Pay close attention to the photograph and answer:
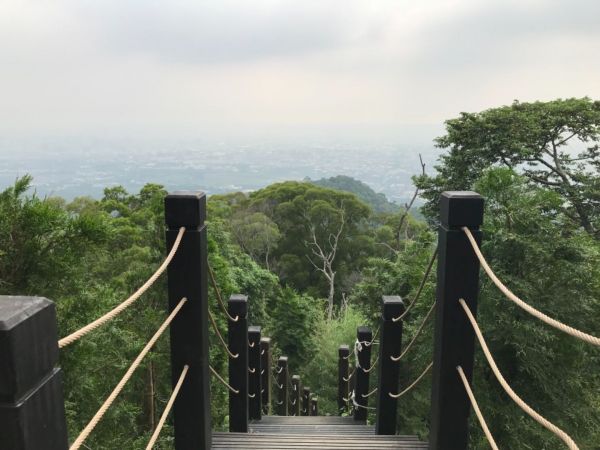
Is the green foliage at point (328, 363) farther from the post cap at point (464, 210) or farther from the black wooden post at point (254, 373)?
the post cap at point (464, 210)

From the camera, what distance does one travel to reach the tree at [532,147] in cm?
1052

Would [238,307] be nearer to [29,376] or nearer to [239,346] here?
[239,346]

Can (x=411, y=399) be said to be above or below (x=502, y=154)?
below

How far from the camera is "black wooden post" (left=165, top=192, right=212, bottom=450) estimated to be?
1.66 m

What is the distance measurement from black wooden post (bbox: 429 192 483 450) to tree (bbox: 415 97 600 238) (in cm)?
962

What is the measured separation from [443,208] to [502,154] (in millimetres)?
10512

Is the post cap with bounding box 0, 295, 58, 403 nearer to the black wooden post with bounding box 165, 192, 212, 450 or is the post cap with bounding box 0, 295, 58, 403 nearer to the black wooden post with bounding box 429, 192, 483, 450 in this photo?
the black wooden post with bounding box 165, 192, 212, 450

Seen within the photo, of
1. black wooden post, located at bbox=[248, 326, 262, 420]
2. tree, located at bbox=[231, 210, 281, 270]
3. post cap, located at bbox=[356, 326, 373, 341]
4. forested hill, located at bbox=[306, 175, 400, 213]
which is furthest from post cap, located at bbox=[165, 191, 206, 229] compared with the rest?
forested hill, located at bbox=[306, 175, 400, 213]

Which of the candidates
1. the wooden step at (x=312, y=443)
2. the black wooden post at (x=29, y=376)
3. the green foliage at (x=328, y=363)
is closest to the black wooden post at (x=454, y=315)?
the wooden step at (x=312, y=443)

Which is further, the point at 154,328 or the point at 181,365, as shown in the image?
the point at 154,328

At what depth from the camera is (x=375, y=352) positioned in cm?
718

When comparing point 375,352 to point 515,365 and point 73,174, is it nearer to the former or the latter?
point 515,365

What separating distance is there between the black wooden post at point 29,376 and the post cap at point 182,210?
92cm

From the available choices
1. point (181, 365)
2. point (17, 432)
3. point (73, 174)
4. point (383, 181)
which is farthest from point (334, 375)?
point (383, 181)
